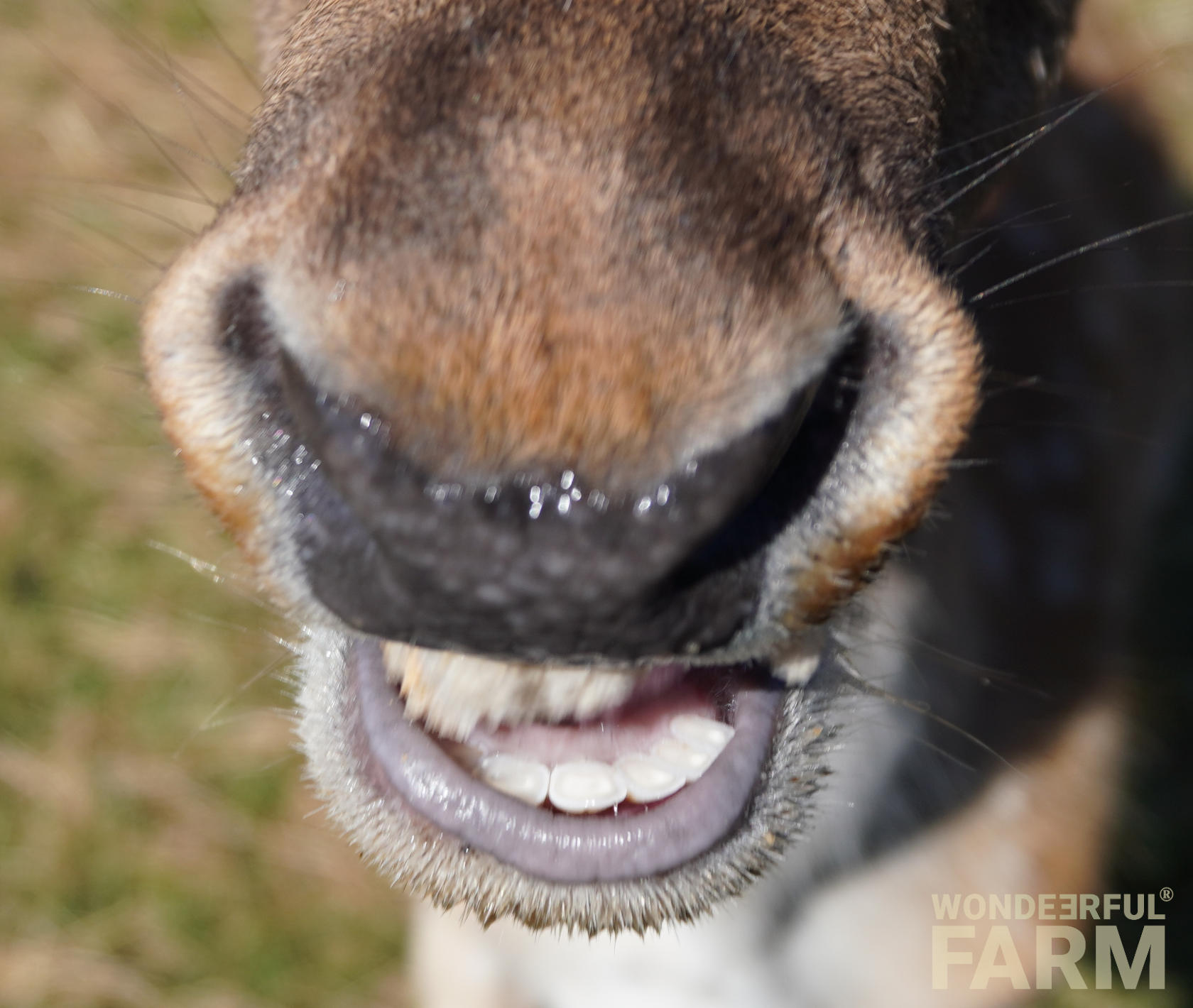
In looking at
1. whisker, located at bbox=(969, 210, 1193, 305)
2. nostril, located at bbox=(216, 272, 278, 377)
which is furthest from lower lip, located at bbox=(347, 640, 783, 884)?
whisker, located at bbox=(969, 210, 1193, 305)

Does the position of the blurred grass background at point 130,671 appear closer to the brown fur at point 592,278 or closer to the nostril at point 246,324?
the brown fur at point 592,278

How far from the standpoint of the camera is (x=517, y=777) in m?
1.55

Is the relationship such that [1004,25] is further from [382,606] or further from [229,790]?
[229,790]

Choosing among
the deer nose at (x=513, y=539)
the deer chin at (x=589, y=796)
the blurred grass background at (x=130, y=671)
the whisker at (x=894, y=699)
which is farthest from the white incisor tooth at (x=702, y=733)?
the blurred grass background at (x=130, y=671)

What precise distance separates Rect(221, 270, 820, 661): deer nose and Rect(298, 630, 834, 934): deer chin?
1.09 feet

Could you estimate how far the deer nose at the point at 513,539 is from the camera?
1.09 meters

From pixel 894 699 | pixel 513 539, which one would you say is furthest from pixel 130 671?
pixel 513 539

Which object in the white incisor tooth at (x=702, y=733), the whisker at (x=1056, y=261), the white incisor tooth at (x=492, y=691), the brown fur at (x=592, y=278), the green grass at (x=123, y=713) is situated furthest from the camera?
the green grass at (x=123, y=713)

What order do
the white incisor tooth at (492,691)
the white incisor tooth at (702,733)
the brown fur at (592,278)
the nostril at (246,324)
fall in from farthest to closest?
the white incisor tooth at (702,733), the white incisor tooth at (492,691), the nostril at (246,324), the brown fur at (592,278)

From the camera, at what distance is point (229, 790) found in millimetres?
4012

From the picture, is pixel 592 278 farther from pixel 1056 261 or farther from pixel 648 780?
pixel 1056 261

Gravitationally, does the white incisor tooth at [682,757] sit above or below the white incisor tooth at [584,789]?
below

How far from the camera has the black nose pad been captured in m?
1.09

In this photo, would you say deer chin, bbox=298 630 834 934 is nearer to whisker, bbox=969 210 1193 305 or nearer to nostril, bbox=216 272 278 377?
nostril, bbox=216 272 278 377
